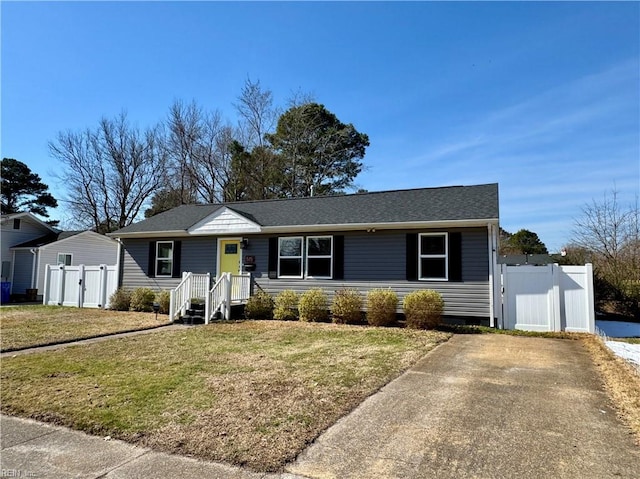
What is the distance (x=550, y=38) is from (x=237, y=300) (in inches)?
440

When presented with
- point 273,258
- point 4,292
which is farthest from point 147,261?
point 4,292

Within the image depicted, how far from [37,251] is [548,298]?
23.1 meters

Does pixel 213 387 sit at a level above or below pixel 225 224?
below

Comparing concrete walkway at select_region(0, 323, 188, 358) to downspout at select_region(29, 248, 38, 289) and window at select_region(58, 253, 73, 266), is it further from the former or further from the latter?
downspout at select_region(29, 248, 38, 289)

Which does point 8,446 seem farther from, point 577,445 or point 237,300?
point 237,300

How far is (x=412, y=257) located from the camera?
1077 centimetres

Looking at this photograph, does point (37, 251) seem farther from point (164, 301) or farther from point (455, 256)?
point (455, 256)

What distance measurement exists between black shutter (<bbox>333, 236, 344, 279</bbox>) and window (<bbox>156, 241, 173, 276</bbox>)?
6343 millimetres

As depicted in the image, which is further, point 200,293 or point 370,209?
point 370,209

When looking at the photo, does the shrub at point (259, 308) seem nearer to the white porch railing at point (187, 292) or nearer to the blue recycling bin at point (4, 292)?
the white porch railing at point (187, 292)

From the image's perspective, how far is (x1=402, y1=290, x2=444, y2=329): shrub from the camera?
958 cm

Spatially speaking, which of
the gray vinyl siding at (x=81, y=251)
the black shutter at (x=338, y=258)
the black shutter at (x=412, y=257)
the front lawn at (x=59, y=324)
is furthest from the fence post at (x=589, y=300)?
the gray vinyl siding at (x=81, y=251)

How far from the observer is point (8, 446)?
3.25 m

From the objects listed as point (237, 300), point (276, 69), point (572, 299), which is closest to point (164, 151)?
point (276, 69)
